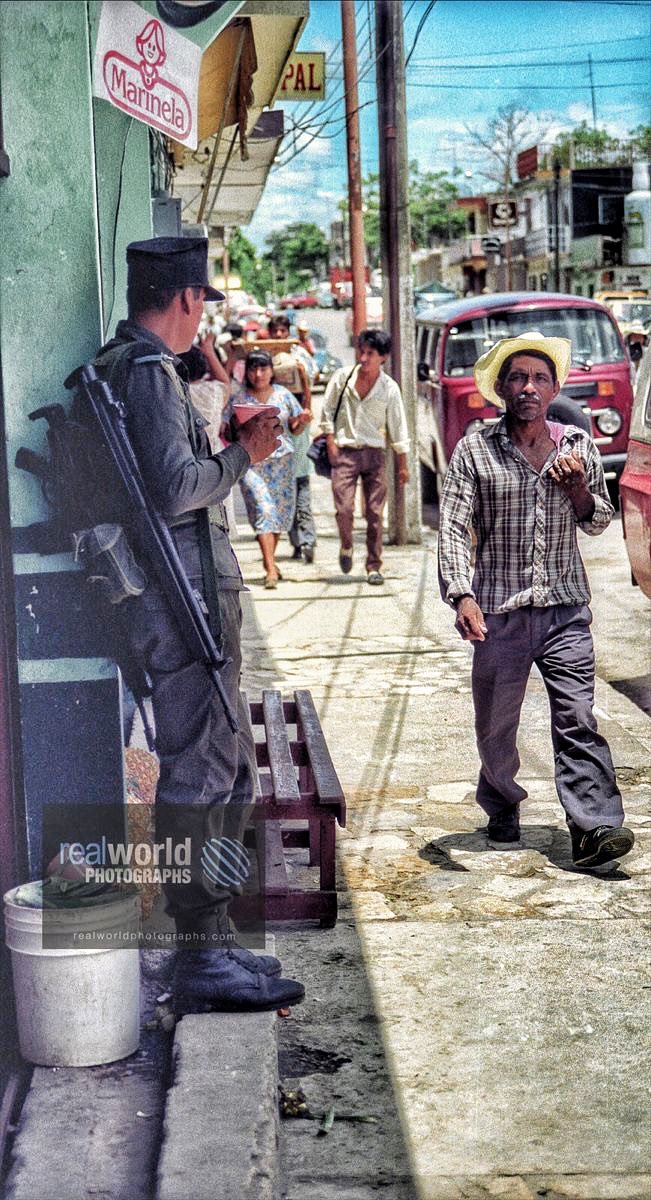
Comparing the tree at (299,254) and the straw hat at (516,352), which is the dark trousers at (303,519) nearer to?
the straw hat at (516,352)

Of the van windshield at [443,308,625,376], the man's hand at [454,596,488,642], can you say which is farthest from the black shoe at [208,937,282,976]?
the van windshield at [443,308,625,376]

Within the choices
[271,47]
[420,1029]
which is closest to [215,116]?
[271,47]

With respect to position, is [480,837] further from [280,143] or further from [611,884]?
[280,143]

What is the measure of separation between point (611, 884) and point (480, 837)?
72 cm

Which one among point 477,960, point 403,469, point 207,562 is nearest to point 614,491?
point 403,469

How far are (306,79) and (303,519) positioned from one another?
356 cm

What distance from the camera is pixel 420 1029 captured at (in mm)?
4473

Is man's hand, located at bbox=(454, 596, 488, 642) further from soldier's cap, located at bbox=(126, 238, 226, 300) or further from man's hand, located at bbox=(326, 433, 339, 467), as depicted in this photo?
man's hand, located at bbox=(326, 433, 339, 467)

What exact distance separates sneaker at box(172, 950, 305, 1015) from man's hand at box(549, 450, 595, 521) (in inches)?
88.1

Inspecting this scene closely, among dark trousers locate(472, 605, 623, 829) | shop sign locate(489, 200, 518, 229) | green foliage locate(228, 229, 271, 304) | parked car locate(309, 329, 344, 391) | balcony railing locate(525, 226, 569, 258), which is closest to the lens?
dark trousers locate(472, 605, 623, 829)

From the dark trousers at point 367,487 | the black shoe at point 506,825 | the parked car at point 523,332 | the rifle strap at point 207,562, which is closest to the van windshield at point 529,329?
the parked car at point 523,332

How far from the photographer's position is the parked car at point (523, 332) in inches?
615

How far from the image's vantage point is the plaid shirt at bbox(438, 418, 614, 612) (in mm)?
5750

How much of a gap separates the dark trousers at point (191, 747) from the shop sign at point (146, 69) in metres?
1.20
